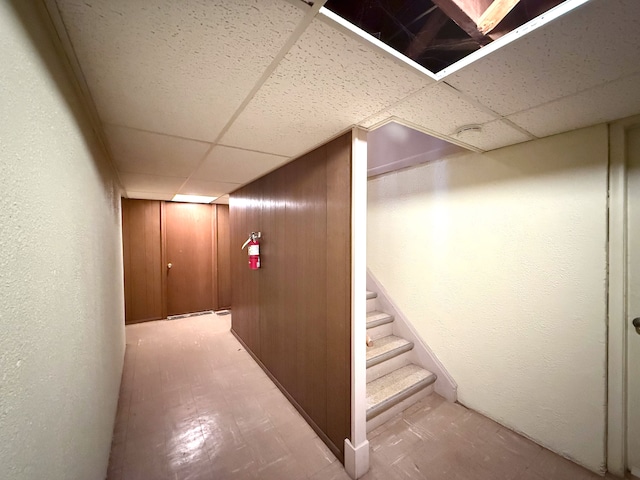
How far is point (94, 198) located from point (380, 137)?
247 cm

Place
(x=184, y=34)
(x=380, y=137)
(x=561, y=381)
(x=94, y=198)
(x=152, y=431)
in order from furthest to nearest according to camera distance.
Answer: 1. (x=380, y=137)
2. (x=152, y=431)
3. (x=561, y=381)
4. (x=94, y=198)
5. (x=184, y=34)

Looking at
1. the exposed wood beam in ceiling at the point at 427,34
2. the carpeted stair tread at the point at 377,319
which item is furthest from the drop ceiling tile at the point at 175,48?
the carpeted stair tread at the point at 377,319

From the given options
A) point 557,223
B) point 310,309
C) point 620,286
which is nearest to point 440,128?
point 557,223

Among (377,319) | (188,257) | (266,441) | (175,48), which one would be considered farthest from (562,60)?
(188,257)

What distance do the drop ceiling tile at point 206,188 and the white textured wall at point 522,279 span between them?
2229 millimetres

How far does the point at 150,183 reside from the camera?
119 inches

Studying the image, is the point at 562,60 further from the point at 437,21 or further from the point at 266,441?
the point at 266,441

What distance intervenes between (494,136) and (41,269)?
2293mm

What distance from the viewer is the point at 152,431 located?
1871 mm

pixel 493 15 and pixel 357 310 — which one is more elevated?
pixel 493 15

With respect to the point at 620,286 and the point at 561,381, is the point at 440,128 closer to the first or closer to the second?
the point at 620,286

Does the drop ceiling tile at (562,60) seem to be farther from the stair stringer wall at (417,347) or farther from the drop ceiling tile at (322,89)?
the stair stringer wall at (417,347)

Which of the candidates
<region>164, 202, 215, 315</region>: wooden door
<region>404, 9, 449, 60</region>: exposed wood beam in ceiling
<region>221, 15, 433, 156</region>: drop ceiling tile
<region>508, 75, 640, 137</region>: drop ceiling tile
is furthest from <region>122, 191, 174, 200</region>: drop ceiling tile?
<region>508, 75, 640, 137</region>: drop ceiling tile

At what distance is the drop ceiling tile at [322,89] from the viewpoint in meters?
0.86
